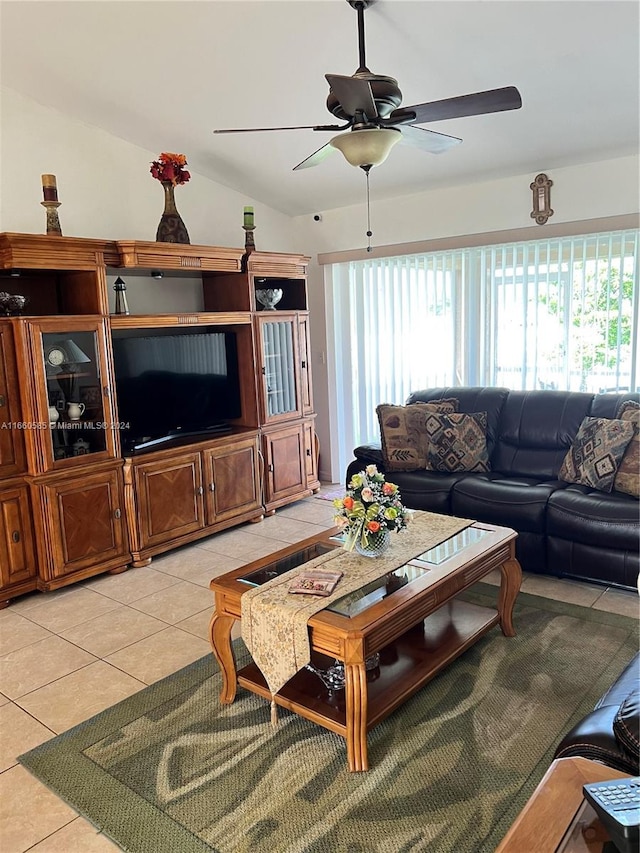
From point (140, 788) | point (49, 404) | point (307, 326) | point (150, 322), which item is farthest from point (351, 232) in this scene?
point (140, 788)

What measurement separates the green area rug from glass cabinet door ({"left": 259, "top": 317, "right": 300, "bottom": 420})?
2.57 meters

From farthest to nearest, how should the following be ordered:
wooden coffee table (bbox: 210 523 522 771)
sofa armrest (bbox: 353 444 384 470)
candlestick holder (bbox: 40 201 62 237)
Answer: sofa armrest (bbox: 353 444 384 470) < candlestick holder (bbox: 40 201 62 237) < wooden coffee table (bbox: 210 523 522 771)

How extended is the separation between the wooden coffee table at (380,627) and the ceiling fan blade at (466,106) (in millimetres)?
1797

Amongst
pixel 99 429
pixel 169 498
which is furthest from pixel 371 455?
pixel 99 429

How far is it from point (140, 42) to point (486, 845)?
380cm

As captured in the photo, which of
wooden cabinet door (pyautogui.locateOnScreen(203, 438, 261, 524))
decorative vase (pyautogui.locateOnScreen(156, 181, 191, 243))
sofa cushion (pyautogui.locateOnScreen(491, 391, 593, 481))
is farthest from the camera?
wooden cabinet door (pyautogui.locateOnScreen(203, 438, 261, 524))

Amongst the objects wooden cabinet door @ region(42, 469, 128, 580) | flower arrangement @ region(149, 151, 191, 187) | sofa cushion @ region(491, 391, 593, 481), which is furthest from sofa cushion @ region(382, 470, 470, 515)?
flower arrangement @ region(149, 151, 191, 187)

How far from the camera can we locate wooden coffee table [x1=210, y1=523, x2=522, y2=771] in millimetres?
2223

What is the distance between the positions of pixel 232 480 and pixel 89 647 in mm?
1850

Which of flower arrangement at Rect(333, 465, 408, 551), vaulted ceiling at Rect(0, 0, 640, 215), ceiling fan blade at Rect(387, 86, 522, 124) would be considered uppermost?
vaulted ceiling at Rect(0, 0, 640, 215)

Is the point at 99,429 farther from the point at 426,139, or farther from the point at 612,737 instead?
the point at 612,737

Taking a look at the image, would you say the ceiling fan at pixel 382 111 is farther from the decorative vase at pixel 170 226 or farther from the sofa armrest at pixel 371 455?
the sofa armrest at pixel 371 455

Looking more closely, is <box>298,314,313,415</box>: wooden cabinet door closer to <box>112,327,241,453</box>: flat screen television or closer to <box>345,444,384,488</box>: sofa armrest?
<box>112,327,241,453</box>: flat screen television

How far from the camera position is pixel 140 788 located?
7.22 feet
